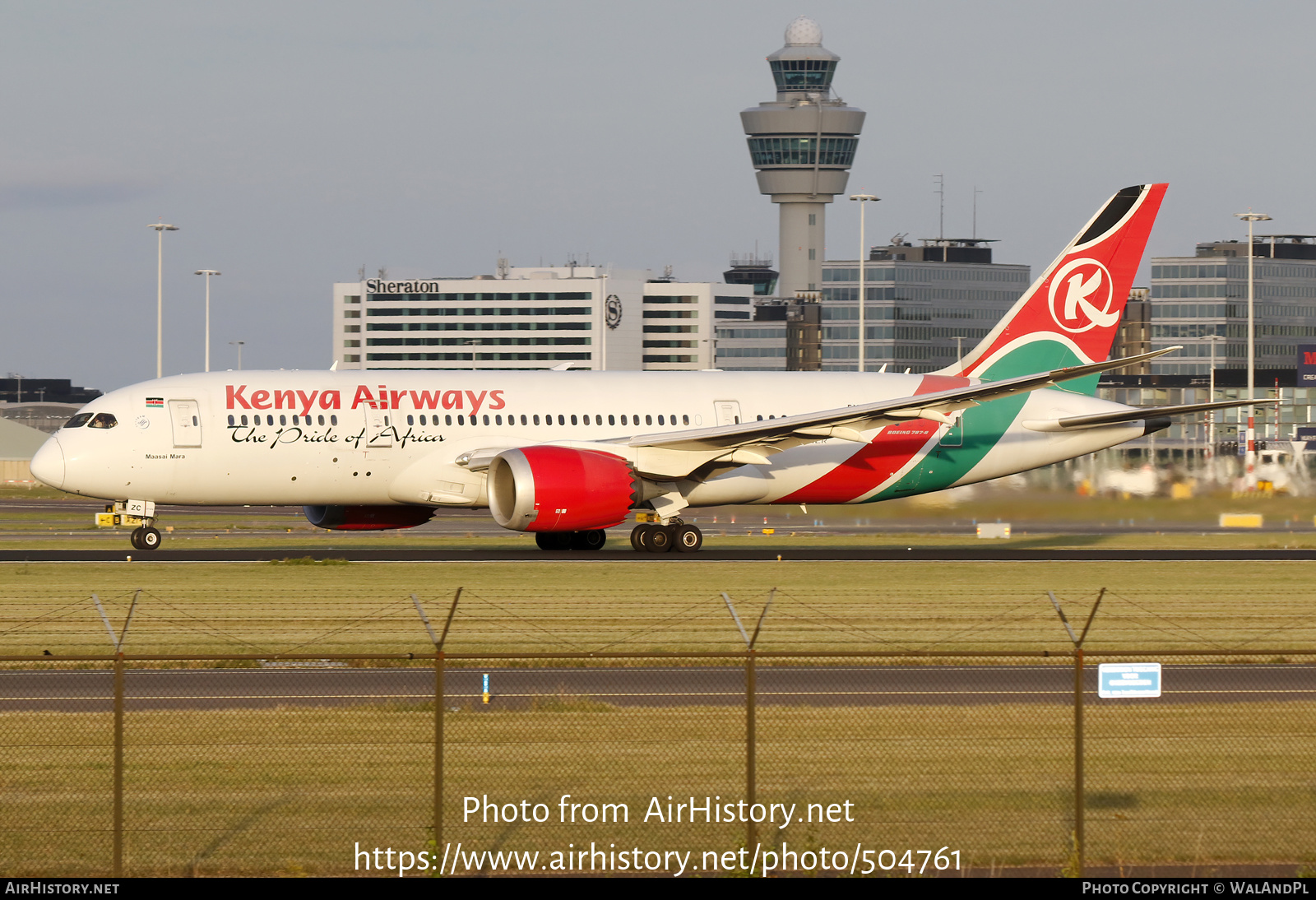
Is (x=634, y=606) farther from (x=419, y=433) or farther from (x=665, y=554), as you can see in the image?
(x=419, y=433)

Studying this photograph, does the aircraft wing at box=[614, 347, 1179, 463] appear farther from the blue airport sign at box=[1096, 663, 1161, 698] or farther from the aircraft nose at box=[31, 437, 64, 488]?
the blue airport sign at box=[1096, 663, 1161, 698]

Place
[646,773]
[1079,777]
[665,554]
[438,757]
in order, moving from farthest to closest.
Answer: [665,554] → [646,773] → [1079,777] → [438,757]

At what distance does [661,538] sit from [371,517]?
7362mm

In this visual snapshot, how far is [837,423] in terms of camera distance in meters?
38.8

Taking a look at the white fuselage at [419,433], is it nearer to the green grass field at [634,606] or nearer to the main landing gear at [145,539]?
the main landing gear at [145,539]

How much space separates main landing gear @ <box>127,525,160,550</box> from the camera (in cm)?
3972

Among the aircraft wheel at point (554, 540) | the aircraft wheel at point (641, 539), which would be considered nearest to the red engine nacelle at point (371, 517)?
the aircraft wheel at point (554, 540)

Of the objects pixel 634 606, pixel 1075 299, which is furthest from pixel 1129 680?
pixel 1075 299

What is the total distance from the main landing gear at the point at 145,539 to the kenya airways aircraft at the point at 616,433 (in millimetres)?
79

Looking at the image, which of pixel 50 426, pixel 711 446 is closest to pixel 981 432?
pixel 711 446

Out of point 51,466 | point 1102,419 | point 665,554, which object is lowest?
point 665,554
